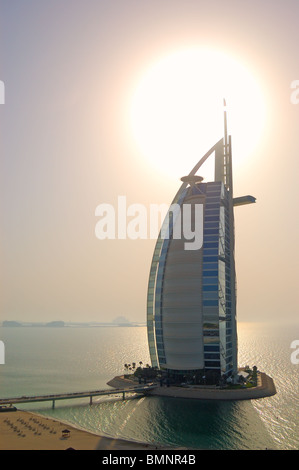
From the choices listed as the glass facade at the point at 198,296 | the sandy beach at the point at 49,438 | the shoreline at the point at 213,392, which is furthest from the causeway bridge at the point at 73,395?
the glass facade at the point at 198,296

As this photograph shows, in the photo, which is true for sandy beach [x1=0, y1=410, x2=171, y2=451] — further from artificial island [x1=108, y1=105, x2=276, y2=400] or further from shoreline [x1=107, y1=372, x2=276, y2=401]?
artificial island [x1=108, y1=105, x2=276, y2=400]

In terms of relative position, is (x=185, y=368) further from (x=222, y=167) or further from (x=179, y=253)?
(x=222, y=167)

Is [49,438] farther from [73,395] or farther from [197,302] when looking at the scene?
[197,302]

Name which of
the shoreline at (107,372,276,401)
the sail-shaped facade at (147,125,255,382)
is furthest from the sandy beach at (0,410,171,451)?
the sail-shaped facade at (147,125,255,382)

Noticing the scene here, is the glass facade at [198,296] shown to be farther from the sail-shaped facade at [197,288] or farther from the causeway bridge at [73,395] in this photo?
the causeway bridge at [73,395]

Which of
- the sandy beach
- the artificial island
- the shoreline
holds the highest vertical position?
the artificial island

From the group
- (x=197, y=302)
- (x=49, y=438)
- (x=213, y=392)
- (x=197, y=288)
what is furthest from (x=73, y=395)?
(x=197, y=288)

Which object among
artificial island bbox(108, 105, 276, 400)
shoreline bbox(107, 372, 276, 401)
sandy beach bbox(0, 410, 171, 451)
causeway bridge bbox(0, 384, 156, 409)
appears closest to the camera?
sandy beach bbox(0, 410, 171, 451)

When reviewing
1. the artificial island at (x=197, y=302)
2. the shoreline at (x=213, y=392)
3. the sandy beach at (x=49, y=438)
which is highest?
the artificial island at (x=197, y=302)
